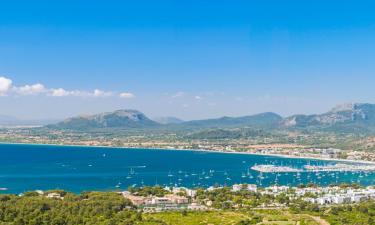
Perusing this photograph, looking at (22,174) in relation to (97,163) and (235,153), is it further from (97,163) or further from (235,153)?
(235,153)

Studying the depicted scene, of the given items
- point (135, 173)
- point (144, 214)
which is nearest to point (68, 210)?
point (144, 214)

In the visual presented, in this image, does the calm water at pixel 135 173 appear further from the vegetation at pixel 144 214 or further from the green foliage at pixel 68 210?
the vegetation at pixel 144 214

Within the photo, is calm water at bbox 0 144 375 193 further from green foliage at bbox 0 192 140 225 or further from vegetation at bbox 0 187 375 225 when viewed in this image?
vegetation at bbox 0 187 375 225

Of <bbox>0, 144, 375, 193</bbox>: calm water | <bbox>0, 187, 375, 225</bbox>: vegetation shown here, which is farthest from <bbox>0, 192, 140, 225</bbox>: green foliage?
<bbox>0, 144, 375, 193</bbox>: calm water

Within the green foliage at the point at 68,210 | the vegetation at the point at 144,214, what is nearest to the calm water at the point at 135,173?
the green foliage at the point at 68,210

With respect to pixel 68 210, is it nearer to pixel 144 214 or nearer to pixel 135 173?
pixel 144 214

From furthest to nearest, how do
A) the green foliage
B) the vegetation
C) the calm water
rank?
1. the calm water
2. the vegetation
3. the green foliage

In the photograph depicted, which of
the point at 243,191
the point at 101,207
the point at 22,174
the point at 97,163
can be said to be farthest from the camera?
the point at 97,163

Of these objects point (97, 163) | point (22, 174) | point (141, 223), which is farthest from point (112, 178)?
point (141, 223)

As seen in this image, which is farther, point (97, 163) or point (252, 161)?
point (252, 161)
